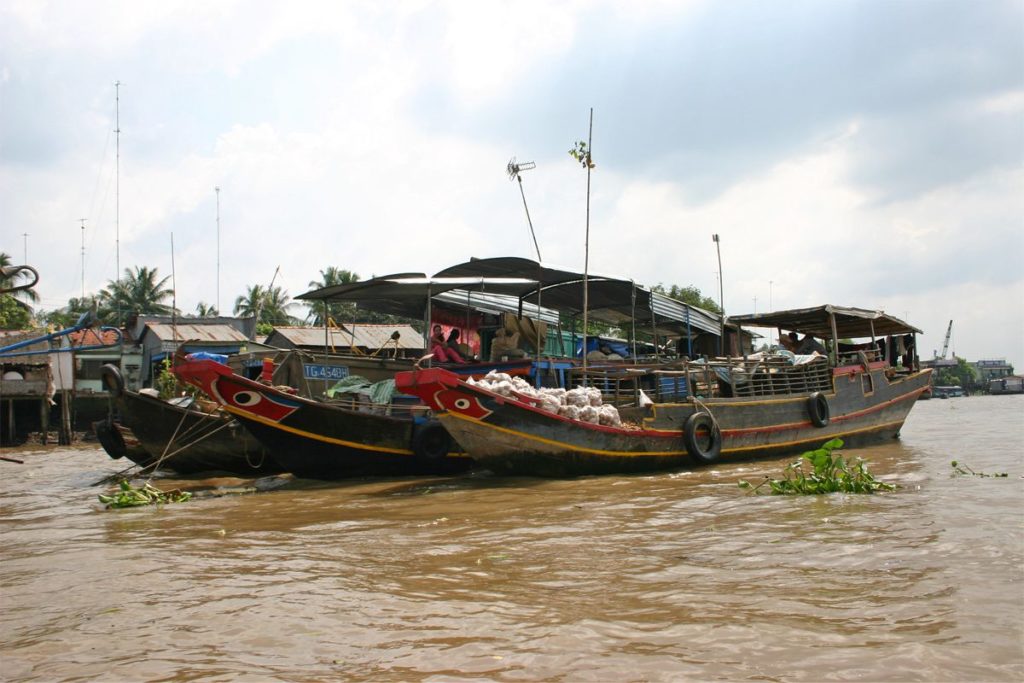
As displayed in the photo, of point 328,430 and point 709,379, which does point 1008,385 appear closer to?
point 709,379

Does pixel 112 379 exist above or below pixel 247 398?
above

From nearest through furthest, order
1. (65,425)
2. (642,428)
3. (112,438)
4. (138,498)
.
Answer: (138,498), (642,428), (112,438), (65,425)

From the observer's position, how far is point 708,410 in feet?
34.0

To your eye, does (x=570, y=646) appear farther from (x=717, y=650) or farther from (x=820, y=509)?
(x=820, y=509)

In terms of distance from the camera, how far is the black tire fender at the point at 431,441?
10.1m

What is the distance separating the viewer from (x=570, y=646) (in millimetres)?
3248

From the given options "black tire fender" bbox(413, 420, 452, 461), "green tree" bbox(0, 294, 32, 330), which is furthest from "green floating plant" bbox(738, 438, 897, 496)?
"green tree" bbox(0, 294, 32, 330)

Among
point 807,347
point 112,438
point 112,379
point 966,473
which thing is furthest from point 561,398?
point 112,438

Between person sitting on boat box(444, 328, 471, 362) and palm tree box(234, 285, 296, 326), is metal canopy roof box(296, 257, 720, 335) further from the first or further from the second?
palm tree box(234, 285, 296, 326)

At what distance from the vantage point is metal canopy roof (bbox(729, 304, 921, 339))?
486 inches

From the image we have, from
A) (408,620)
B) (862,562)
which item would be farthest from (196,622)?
(862,562)

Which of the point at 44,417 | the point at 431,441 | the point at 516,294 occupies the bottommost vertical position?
the point at 431,441

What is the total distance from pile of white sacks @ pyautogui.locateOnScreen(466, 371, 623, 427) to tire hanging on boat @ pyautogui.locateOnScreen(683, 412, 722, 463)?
100 centimetres

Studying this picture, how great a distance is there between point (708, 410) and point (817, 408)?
2565mm
